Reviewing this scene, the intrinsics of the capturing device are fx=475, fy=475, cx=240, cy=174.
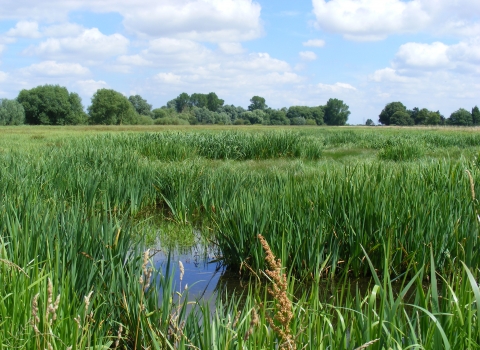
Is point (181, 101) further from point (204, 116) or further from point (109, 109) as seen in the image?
point (109, 109)

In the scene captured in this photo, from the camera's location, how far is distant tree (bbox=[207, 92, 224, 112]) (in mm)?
128375

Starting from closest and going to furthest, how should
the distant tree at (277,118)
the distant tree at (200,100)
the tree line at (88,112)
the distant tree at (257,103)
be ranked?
the tree line at (88,112) → the distant tree at (277,118) → the distant tree at (257,103) → the distant tree at (200,100)

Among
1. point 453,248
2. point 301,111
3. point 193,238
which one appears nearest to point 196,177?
point 193,238

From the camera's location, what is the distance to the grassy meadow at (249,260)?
2115 mm

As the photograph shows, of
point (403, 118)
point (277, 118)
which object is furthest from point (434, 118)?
point (277, 118)

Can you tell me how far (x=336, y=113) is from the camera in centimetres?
11381

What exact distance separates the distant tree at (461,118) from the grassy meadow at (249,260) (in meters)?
92.3

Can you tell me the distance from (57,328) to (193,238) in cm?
383

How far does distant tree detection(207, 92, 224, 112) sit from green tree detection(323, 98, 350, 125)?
2980cm

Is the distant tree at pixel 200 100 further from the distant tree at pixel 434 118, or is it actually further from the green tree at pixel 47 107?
the distant tree at pixel 434 118

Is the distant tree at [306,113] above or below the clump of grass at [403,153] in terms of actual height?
above

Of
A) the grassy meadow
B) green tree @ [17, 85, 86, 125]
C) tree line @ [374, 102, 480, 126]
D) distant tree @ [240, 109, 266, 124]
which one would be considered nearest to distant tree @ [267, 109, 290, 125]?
distant tree @ [240, 109, 266, 124]

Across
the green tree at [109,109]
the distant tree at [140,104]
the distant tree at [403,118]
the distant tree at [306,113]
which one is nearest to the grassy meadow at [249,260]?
the green tree at [109,109]

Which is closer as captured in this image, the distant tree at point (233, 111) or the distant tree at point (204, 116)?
the distant tree at point (204, 116)
